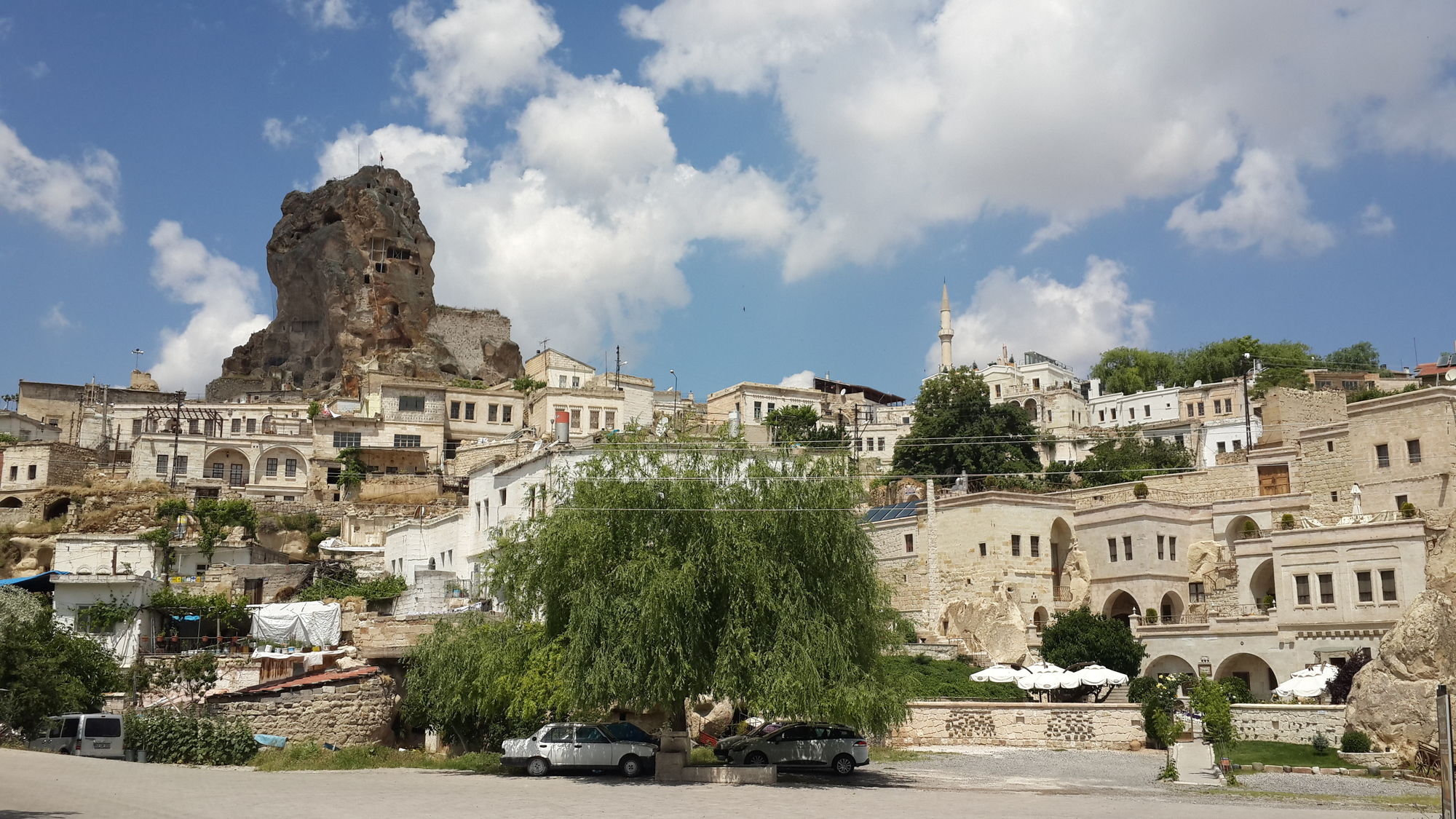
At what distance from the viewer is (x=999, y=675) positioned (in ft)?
133

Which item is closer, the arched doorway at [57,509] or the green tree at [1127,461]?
the arched doorway at [57,509]

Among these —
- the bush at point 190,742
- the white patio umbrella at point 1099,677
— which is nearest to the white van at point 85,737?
the bush at point 190,742

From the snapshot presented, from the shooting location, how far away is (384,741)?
3019 centimetres

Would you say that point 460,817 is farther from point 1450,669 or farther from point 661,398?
point 661,398

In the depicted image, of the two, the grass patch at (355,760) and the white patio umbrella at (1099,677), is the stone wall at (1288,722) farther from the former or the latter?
the grass patch at (355,760)

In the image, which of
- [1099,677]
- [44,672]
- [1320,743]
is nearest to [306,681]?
[44,672]

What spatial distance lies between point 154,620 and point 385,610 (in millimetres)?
8409

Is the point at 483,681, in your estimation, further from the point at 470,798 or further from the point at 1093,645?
the point at 1093,645

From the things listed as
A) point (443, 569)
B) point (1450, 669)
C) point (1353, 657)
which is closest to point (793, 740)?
point (1450, 669)

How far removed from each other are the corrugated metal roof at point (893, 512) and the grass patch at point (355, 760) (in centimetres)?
3221

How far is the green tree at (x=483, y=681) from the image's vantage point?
25891 mm

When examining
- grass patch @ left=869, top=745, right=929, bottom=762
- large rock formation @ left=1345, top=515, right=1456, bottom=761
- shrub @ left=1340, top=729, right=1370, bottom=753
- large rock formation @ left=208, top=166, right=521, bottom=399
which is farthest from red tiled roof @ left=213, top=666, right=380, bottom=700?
large rock formation @ left=208, top=166, right=521, bottom=399

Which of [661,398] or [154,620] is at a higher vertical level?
[661,398]

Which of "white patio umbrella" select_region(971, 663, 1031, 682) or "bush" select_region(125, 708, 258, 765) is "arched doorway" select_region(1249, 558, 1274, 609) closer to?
"white patio umbrella" select_region(971, 663, 1031, 682)
